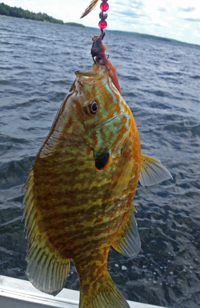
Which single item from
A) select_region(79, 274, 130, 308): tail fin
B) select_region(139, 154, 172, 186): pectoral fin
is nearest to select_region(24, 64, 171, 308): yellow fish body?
select_region(139, 154, 172, 186): pectoral fin

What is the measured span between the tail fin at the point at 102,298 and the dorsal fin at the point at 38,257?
0.77 ft

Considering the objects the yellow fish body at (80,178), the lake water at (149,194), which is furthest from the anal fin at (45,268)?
the lake water at (149,194)

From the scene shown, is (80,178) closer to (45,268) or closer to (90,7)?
(45,268)

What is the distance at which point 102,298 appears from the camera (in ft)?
5.28

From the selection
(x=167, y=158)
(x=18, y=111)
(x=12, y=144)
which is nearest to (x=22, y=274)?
(x=12, y=144)

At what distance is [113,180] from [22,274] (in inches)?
139

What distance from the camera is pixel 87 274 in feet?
5.19

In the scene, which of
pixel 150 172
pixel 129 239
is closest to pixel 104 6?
pixel 150 172

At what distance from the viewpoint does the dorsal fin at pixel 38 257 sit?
4.47 feet

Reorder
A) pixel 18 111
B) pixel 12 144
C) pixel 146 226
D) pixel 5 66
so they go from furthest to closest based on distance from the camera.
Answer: pixel 5 66 → pixel 18 111 → pixel 12 144 → pixel 146 226

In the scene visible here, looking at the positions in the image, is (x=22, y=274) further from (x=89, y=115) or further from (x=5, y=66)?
(x=5, y=66)

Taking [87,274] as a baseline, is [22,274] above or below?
below

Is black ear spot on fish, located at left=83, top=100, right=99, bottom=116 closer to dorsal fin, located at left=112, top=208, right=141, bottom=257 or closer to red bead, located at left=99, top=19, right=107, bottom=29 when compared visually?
red bead, located at left=99, top=19, right=107, bottom=29

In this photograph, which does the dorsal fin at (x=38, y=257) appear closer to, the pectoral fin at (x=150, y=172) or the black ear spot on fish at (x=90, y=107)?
the black ear spot on fish at (x=90, y=107)
